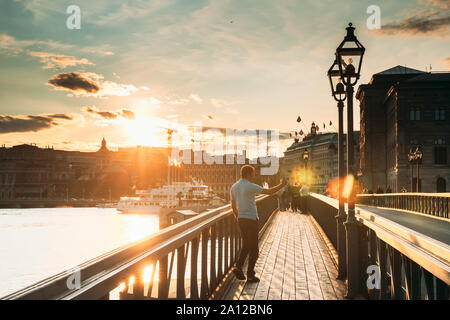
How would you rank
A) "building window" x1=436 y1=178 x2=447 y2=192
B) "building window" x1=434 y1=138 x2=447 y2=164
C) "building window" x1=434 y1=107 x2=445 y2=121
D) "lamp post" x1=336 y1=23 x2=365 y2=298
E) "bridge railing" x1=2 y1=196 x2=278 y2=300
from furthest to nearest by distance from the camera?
"building window" x1=434 y1=107 x2=445 y2=121, "building window" x1=434 y1=138 x2=447 y2=164, "building window" x1=436 y1=178 x2=447 y2=192, "lamp post" x1=336 y1=23 x2=365 y2=298, "bridge railing" x1=2 y1=196 x2=278 y2=300

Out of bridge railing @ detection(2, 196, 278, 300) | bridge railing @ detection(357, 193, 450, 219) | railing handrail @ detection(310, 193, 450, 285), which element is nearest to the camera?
bridge railing @ detection(2, 196, 278, 300)

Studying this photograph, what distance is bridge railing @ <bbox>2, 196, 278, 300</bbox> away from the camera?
2.88 metres

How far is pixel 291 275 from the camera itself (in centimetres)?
1002

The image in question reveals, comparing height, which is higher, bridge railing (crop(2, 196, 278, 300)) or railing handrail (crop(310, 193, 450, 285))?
railing handrail (crop(310, 193, 450, 285))

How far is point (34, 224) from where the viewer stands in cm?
12250

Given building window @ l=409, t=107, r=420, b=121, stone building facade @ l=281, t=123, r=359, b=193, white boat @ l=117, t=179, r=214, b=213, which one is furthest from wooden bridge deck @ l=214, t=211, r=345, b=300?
stone building facade @ l=281, t=123, r=359, b=193

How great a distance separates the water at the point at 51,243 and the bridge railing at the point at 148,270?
37.1 meters

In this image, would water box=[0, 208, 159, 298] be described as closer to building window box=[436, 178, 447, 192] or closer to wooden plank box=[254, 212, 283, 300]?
wooden plank box=[254, 212, 283, 300]

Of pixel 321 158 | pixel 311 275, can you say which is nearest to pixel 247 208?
pixel 311 275

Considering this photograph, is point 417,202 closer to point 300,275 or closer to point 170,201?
point 300,275

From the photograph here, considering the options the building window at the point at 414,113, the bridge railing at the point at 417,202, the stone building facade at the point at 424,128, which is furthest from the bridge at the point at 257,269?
the building window at the point at 414,113

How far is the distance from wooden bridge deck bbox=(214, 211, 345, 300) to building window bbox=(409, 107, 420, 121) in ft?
190
